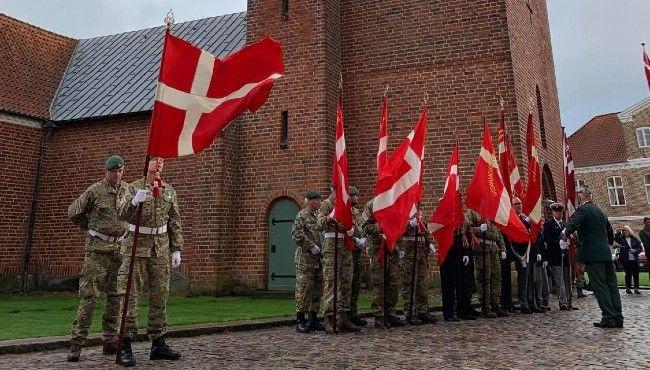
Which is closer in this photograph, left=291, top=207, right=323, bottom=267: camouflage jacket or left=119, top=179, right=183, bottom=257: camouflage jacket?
left=119, top=179, right=183, bottom=257: camouflage jacket

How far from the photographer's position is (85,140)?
15578 mm

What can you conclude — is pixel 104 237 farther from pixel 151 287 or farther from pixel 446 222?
pixel 446 222

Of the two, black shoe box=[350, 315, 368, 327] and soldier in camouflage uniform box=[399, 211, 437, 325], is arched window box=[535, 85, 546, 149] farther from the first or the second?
black shoe box=[350, 315, 368, 327]

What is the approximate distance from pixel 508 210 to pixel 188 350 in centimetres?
544

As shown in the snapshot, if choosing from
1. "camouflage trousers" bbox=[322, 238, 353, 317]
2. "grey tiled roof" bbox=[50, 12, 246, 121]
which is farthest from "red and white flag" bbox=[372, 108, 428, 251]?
"grey tiled roof" bbox=[50, 12, 246, 121]

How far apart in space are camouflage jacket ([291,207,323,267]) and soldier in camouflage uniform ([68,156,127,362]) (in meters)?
2.81

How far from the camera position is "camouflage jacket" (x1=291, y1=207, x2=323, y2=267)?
26.5 ft

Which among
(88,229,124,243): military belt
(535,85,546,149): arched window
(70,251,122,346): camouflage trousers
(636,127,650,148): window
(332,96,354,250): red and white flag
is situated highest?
(636,127,650,148): window

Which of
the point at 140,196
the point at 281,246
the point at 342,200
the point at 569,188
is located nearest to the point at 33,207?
the point at 281,246

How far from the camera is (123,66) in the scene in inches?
690

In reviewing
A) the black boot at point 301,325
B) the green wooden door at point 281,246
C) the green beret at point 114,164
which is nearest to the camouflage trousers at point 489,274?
the black boot at point 301,325

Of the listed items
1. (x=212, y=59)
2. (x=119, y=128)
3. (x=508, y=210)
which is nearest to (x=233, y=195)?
(x=119, y=128)

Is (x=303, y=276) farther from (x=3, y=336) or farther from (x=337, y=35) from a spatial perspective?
(x=337, y=35)

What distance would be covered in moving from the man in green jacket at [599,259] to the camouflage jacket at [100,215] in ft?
19.9
